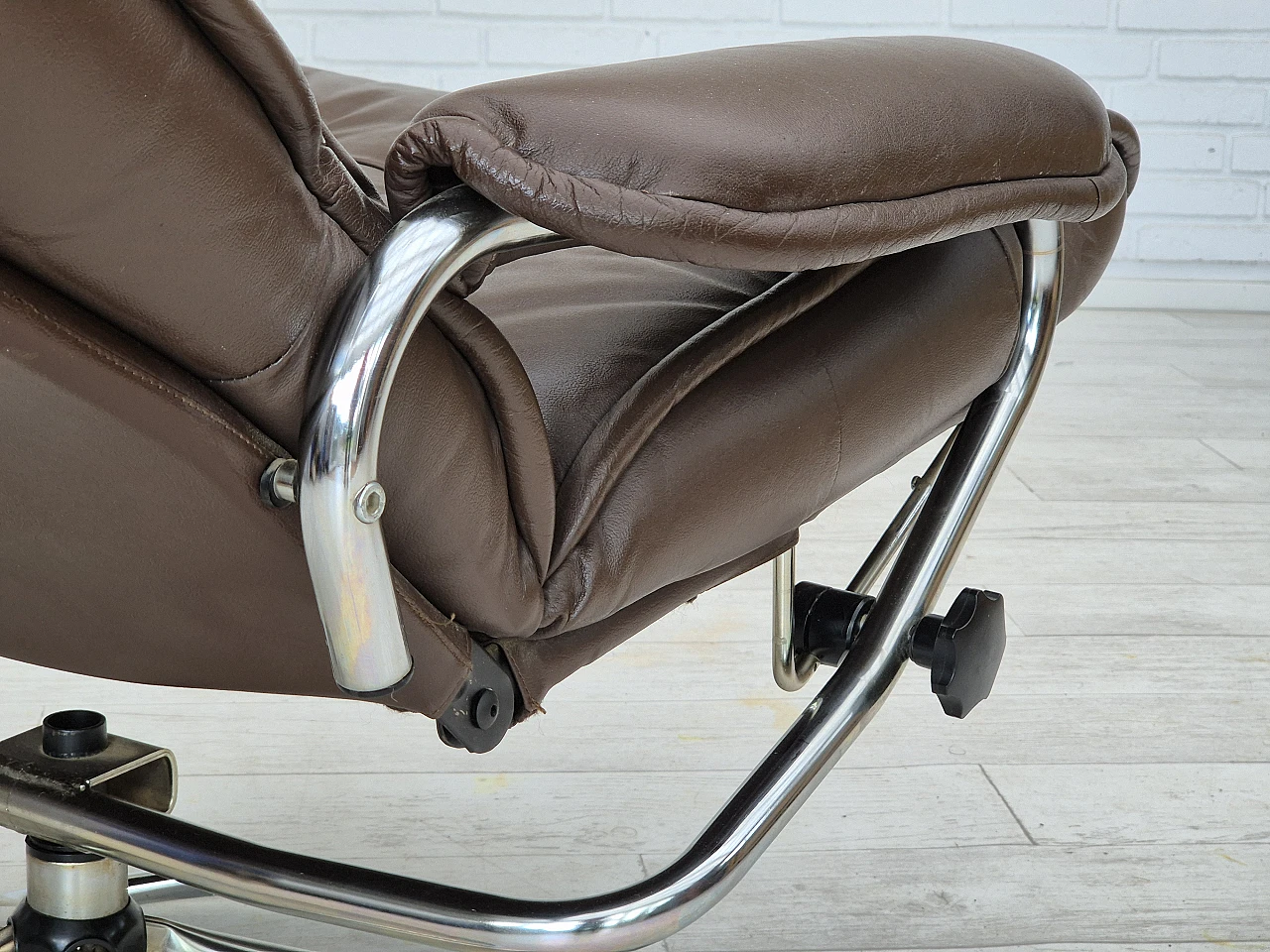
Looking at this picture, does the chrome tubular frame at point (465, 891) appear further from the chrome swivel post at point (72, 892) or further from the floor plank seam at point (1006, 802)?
the floor plank seam at point (1006, 802)

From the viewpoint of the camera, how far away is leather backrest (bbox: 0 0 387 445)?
369 mm

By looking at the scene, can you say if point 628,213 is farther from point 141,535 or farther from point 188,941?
point 188,941

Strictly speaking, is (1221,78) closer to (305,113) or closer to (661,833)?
(661,833)

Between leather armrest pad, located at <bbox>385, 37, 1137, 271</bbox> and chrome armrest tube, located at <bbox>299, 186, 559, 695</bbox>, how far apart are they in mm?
20

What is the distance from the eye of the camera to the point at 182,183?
0.40m

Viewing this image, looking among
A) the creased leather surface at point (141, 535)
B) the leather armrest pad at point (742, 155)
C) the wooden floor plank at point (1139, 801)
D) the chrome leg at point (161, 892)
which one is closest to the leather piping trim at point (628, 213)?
the leather armrest pad at point (742, 155)

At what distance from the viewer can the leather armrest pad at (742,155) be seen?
0.45 meters

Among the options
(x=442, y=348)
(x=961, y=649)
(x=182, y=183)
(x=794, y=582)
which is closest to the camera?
(x=182, y=183)

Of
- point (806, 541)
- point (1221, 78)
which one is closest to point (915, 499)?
point (806, 541)

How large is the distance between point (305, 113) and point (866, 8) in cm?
285

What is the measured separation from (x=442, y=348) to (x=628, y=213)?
0.33 ft

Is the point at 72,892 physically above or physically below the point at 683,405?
Answer: below

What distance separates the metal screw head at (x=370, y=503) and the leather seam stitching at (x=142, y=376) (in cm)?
4

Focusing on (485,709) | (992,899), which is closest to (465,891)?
(485,709)
